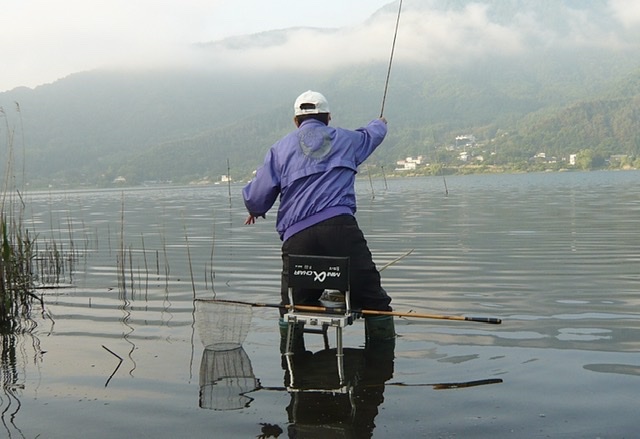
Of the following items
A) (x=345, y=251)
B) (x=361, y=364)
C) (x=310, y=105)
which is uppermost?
(x=310, y=105)

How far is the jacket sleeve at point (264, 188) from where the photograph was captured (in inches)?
225

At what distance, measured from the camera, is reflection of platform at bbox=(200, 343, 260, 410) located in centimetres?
493

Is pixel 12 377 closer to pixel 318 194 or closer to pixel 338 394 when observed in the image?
pixel 338 394

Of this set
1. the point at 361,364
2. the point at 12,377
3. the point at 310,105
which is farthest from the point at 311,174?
the point at 12,377

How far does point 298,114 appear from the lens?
5852 millimetres

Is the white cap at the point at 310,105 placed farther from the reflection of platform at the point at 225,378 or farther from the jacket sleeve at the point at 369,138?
the reflection of platform at the point at 225,378

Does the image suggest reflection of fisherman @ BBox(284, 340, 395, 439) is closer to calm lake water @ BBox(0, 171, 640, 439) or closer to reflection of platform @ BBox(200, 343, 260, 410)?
calm lake water @ BBox(0, 171, 640, 439)

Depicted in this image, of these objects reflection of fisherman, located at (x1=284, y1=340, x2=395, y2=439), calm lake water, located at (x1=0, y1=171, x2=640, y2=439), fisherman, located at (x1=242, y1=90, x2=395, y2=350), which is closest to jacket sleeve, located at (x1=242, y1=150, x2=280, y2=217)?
fisherman, located at (x1=242, y1=90, x2=395, y2=350)

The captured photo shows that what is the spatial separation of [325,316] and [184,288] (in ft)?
19.9

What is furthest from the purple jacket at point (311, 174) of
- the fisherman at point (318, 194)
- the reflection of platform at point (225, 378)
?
the reflection of platform at point (225, 378)

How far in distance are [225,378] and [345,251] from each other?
4.48 ft

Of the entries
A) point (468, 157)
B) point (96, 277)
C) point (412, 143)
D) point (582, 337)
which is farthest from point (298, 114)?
point (412, 143)

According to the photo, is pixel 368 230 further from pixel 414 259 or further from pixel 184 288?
pixel 184 288

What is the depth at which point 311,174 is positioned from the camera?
5.57 meters
